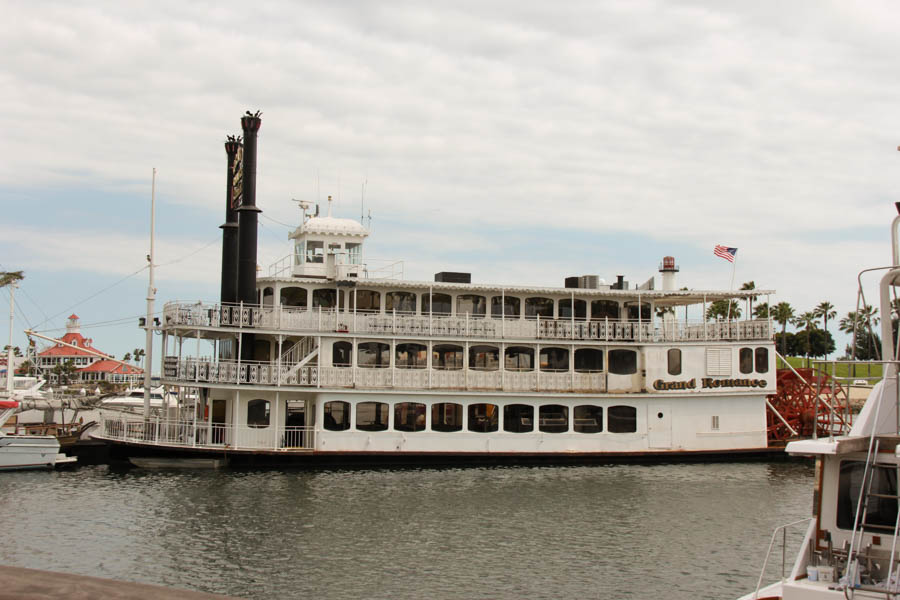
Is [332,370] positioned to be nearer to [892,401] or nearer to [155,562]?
[155,562]

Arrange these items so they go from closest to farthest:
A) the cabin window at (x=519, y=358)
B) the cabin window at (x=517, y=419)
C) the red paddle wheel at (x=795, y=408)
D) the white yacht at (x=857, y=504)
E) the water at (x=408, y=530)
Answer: the white yacht at (x=857, y=504) < the water at (x=408, y=530) < the cabin window at (x=517, y=419) < the cabin window at (x=519, y=358) < the red paddle wheel at (x=795, y=408)

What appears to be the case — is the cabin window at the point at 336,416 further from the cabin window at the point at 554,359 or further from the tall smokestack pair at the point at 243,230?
the cabin window at the point at 554,359

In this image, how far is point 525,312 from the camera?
35.4 m

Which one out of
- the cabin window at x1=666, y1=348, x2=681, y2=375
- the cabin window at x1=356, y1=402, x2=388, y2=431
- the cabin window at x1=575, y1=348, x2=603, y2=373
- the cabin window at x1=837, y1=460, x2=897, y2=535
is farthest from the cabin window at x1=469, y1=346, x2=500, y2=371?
the cabin window at x1=837, y1=460, x2=897, y2=535

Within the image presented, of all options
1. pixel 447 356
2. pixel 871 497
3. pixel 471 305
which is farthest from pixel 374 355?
pixel 871 497

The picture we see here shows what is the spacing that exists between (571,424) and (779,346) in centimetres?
6669

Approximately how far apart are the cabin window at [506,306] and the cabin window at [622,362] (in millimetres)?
4404

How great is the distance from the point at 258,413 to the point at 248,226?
24.9 ft

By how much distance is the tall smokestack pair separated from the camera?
3222cm

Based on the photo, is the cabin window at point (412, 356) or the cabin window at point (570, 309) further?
the cabin window at point (570, 309)

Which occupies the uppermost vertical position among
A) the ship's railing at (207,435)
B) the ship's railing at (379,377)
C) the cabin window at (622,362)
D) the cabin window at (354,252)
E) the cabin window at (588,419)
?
the cabin window at (354,252)

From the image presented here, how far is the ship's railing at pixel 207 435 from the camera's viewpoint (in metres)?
29.8

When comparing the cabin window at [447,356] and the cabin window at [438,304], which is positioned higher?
the cabin window at [438,304]

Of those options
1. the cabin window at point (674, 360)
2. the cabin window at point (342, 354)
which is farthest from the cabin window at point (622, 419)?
the cabin window at point (342, 354)
